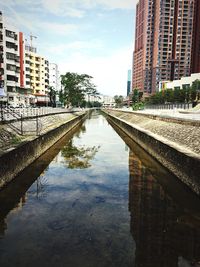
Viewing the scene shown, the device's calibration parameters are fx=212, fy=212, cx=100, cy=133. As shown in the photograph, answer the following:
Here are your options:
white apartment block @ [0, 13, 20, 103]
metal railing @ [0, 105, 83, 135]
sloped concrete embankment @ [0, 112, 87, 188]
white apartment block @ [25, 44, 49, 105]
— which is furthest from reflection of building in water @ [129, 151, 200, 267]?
white apartment block @ [25, 44, 49, 105]

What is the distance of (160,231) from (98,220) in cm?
194

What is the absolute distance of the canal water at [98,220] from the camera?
517 centimetres

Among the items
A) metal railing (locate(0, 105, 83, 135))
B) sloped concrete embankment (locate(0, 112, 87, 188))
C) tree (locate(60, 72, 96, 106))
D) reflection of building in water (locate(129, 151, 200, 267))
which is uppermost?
tree (locate(60, 72, 96, 106))

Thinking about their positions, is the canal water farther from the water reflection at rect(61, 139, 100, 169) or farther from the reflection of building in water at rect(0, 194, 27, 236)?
the water reflection at rect(61, 139, 100, 169)

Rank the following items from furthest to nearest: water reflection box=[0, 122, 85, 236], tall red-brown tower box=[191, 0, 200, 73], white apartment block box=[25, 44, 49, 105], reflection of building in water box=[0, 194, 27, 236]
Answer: tall red-brown tower box=[191, 0, 200, 73], white apartment block box=[25, 44, 49, 105], water reflection box=[0, 122, 85, 236], reflection of building in water box=[0, 194, 27, 236]

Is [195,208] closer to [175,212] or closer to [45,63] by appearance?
[175,212]

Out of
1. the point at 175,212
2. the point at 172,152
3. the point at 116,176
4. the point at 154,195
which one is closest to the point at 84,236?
the point at 175,212

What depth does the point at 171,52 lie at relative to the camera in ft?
503

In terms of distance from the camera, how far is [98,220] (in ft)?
22.5

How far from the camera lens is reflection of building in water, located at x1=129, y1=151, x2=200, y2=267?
518 centimetres

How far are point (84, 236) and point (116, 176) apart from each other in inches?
225

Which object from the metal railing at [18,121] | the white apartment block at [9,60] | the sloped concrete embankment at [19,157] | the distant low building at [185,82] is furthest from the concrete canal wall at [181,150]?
the distant low building at [185,82]

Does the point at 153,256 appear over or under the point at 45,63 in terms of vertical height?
under

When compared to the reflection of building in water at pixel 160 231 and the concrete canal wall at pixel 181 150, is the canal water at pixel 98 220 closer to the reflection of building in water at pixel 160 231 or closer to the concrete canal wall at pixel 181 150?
the reflection of building in water at pixel 160 231
